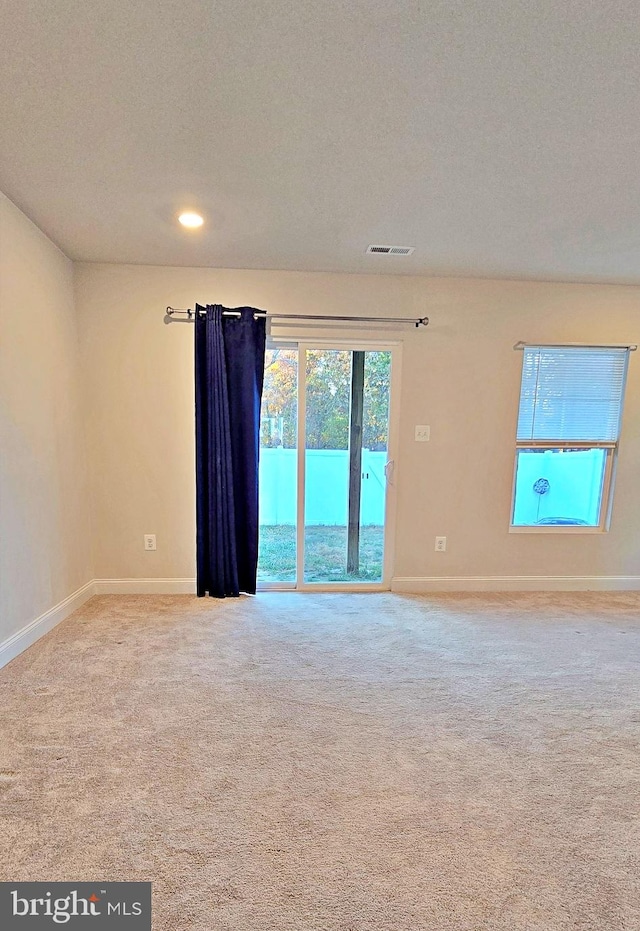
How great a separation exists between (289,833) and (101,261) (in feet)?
10.9

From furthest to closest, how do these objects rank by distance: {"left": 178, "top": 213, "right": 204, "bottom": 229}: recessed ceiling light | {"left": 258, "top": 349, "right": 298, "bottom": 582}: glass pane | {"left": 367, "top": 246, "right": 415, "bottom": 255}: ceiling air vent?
1. {"left": 258, "top": 349, "right": 298, "bottom": 582}: glass pane
2. {"left": 367, "top": 246, "right": 415, "bottom": 255}: ceiling air vent
3. {"left": 178, "top": 213, "right": 204, "bottom": 229}: recessed ceiling light

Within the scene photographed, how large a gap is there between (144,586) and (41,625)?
2.52 ft

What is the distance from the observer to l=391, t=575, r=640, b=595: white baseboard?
3383mm

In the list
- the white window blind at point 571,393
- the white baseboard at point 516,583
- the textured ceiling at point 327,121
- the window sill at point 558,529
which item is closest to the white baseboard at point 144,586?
the white baseboard at point 516,583

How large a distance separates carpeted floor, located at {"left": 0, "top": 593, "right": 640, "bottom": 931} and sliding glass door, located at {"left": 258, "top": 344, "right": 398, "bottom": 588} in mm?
Result: 745

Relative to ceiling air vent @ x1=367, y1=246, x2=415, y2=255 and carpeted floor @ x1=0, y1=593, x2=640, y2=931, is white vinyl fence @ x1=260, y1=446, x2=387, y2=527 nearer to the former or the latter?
carpeted floor @ x1=0, y1=593, x2=640, y2=931

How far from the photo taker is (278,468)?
10.7ft

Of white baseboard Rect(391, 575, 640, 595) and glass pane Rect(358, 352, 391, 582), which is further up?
glass pane Rect(358, 352, 391, 582)

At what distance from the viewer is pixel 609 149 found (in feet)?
5.48

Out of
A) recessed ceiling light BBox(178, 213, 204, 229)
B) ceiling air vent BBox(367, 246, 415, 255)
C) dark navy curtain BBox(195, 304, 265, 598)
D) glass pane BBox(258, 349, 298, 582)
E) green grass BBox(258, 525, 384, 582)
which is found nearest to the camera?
recessed ceiling light BBox(178, 213, 204, 229)

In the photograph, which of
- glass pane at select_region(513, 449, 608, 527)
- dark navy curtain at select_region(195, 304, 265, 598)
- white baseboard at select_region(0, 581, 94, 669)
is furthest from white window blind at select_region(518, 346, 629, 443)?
white baseboard at select_region(0, 581, 94, 669)

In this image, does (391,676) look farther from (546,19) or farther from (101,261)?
(101,261)

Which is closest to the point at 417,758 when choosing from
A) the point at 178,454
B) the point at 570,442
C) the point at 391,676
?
the point at 391,676

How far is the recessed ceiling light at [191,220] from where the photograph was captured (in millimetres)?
2217
